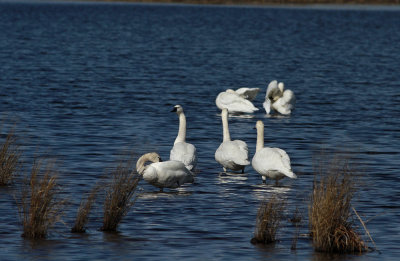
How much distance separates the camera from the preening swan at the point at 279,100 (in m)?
30.1

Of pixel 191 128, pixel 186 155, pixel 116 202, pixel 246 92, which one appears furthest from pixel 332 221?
pixel 246 92

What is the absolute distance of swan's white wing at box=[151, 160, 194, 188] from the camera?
16375 millimetres

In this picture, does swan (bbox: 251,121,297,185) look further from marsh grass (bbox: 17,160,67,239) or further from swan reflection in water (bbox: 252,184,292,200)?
marsh grass (bbox: 17,160,67,239)

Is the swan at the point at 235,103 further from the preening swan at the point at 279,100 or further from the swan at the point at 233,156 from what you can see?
the swan at the point at 233,156

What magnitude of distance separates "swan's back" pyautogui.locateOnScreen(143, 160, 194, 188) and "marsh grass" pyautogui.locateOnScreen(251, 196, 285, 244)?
3.48m

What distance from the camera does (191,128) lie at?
26531 mm

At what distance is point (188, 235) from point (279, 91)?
698 inches

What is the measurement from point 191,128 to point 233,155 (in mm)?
8112

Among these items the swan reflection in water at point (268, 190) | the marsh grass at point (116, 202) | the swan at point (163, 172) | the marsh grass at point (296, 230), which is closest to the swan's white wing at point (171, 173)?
the swan at point (163, 172)

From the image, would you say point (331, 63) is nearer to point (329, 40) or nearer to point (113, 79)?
point (113, 79)

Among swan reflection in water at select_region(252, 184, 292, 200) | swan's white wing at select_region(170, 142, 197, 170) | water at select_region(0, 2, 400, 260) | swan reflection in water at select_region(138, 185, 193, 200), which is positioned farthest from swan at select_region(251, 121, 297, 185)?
swan reflection in water at select_region(138, 185, 193, 200)

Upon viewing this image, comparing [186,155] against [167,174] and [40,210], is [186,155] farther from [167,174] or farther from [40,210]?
[40,210]

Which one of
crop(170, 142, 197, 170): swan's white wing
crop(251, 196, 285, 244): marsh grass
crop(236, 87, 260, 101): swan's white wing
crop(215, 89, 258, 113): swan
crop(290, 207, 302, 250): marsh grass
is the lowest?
crop(290, 207, 302, 250): marsh grass

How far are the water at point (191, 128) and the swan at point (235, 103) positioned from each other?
409 millimetres
